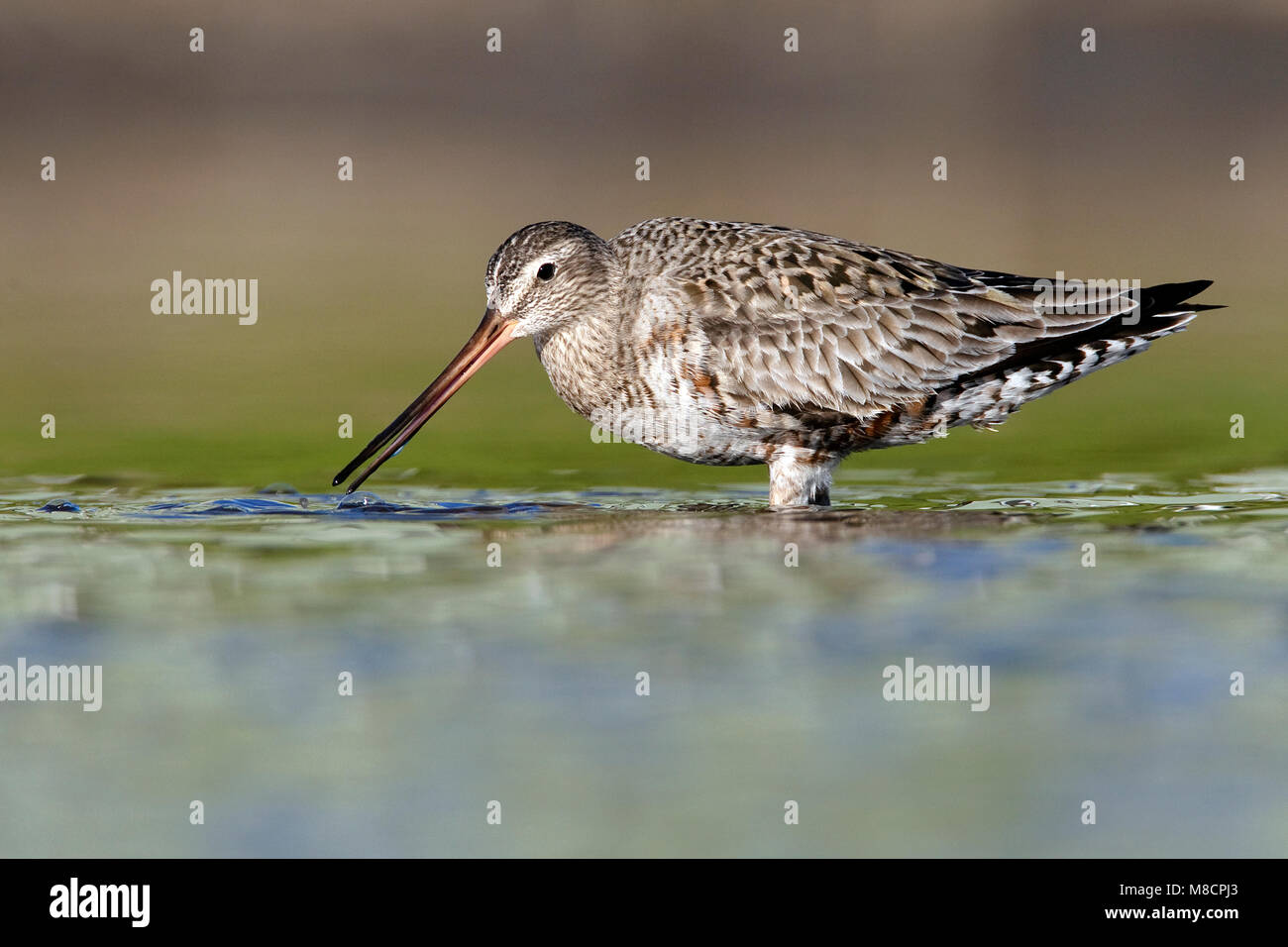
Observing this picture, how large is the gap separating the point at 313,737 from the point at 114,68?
21.4 meters

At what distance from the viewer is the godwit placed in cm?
1038

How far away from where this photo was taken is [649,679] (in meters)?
7.20

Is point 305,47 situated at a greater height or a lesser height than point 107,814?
greater

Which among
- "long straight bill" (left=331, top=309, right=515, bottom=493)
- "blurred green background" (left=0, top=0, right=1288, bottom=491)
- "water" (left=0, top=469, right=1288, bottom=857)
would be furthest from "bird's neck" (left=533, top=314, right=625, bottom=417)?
"blurred green background" (left=0, top=0, right=1288, bottom=491)

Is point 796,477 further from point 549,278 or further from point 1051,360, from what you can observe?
point 549,278

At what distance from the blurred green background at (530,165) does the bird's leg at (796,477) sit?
129 inches

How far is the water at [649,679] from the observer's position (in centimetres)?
588

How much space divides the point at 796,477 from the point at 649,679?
350cm

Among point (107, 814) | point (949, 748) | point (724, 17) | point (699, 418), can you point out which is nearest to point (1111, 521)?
point (699, 418)

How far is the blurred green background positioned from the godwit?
2.90m

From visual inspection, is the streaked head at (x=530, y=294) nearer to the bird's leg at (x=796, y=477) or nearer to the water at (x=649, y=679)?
the water at (x=649, y=679)

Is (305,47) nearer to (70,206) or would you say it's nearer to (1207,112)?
(70,206)

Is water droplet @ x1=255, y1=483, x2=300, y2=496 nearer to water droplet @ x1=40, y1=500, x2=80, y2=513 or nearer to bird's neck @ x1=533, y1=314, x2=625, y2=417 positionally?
water droplet @ x1=40, y1=500, x2=80, y2=513

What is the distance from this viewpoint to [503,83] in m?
26.3
